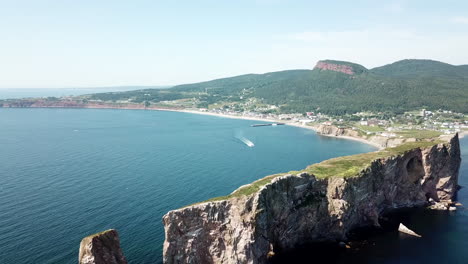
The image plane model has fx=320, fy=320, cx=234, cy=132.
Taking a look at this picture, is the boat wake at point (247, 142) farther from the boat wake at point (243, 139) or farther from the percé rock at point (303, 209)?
the percé rock at point (303, 209)

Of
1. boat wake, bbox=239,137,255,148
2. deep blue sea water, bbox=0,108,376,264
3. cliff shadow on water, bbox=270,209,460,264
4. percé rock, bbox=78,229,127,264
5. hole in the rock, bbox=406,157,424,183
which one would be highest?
percé rock, bbox=78,229,127,264

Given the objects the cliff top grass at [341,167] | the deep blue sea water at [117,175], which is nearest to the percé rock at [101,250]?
the deep blue sea water at [117,175]

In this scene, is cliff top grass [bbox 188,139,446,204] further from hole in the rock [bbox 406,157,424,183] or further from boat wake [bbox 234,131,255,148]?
boat wake [bbox 234,131,255,148]

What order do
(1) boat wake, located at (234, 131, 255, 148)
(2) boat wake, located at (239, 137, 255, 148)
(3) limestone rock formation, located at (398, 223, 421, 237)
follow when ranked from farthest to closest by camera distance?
(1) boat wake, located at (234, 131, 255, 148) < (2) boat wake, located at (239, 137, 255, 148) < (3) limestone rock formation, located at (398, 223, 421, 237)

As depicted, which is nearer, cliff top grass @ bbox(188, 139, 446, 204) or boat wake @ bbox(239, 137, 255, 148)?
cliff top grass @ bbox(188, 139, 446, 204)

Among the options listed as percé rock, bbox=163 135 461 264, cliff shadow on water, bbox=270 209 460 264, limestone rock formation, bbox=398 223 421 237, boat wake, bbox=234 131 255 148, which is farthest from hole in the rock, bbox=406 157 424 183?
boat wake, bbox=234 131 255 148

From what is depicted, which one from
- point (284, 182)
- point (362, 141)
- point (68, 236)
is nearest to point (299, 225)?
point (284, 182)

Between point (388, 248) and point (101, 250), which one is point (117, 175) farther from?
point (388, 248)
